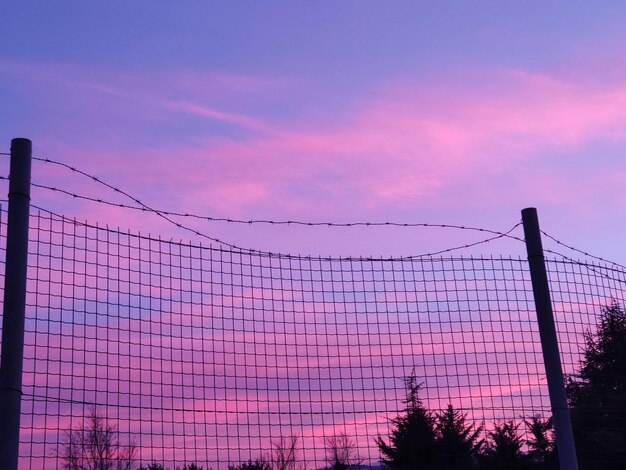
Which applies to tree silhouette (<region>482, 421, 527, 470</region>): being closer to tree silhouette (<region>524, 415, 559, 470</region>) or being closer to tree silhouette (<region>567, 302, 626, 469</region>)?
tree silhouette (<region>524, 415, 559, 470</region>)

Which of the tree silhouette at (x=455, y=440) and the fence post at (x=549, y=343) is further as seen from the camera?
the tree silhouette at (x=455, y=440)

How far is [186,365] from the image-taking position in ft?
21.5

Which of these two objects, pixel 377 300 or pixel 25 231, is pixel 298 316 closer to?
pixel 377 300

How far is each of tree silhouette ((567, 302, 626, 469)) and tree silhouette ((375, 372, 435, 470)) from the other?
1632mm

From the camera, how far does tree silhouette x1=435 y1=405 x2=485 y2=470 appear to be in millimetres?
7273

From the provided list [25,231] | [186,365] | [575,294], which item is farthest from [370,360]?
[25,231]

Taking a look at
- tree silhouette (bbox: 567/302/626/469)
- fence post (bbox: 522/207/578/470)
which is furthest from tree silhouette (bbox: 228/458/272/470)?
tree silhouette (bbox: 567/302/626/469)

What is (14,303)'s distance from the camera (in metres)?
5.11

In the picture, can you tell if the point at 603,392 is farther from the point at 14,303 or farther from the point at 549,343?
the point at 14,303

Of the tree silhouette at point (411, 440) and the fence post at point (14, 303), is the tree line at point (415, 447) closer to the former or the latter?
the tree silhouette at point (411, 440)

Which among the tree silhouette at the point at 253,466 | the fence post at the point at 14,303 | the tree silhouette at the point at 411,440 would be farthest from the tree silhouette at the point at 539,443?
the fence post at the point at 14,303

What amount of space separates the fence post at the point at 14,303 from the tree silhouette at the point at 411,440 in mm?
3290

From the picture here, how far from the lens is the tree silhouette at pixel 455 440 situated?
286 inches

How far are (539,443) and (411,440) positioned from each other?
196 cm
